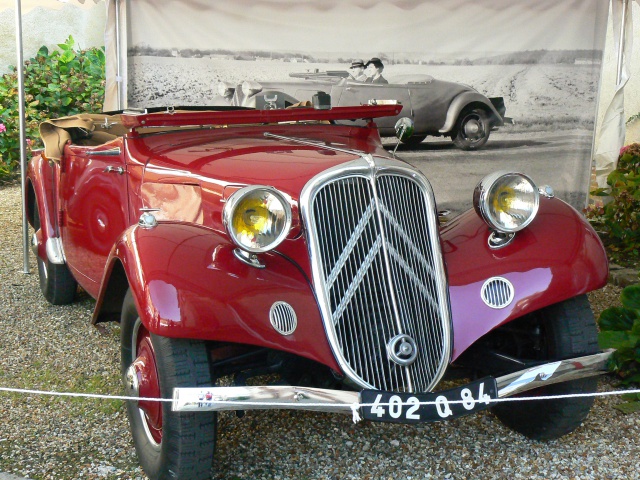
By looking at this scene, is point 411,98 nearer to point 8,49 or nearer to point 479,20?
point 479,20

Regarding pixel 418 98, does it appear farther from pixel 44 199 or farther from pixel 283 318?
pixel 283 318

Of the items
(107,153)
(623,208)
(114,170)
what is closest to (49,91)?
(107,153)

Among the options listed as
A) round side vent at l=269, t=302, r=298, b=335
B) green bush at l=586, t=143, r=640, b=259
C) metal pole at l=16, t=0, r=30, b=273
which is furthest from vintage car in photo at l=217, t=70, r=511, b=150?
round side vent at l=269, t=302, r=298, b=335

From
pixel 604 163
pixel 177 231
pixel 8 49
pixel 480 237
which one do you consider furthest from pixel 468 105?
pixel 8 49

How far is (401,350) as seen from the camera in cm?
254

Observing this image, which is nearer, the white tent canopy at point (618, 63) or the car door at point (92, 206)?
the car door at point (92, 206)

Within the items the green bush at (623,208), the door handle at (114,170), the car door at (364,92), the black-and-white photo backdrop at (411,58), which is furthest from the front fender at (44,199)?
the green bush at (623,208)

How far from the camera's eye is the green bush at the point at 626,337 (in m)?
3.34

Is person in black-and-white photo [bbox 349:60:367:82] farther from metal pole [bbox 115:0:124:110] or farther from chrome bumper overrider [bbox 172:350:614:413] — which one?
chrome bumper overrider [bbox 172:350:614:413]

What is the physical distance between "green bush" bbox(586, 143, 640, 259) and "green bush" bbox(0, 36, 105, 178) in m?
6.39

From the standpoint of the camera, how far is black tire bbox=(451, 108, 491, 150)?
6395 millimetres

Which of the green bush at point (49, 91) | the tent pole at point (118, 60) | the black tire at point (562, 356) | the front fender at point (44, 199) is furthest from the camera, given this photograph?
the green bush at point (49, 91)

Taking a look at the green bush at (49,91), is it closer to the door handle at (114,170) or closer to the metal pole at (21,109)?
the metal pole at (21,109)

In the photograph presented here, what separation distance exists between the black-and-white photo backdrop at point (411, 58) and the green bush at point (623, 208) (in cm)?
41
